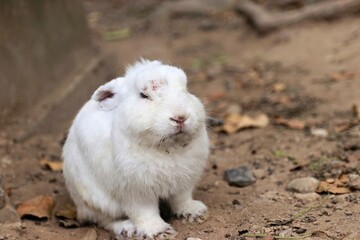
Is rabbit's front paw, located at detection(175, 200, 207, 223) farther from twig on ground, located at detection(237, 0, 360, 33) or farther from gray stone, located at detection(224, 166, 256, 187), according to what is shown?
twig on ground, located at detection(237, 0, 360, 33)

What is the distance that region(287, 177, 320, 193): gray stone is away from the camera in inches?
159

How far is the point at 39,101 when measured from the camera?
18.7 ft

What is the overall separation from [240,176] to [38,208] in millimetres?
1389

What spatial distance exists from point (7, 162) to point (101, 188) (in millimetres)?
1539

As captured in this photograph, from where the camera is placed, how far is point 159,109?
129 inches

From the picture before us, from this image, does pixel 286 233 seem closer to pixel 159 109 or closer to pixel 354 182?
pixel 354 182

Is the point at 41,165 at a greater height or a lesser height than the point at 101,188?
lesser

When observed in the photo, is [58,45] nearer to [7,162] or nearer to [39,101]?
[39,101]

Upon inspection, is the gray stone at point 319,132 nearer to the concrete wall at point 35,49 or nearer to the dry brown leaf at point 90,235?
the dry brown leaf at point 90,235

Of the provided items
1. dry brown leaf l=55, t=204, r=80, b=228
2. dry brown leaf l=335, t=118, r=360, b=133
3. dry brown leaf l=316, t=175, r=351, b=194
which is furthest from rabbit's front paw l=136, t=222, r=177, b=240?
dry brown leaf l=335, t=118, r=360, b=133

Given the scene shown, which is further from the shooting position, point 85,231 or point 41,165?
point 41,165

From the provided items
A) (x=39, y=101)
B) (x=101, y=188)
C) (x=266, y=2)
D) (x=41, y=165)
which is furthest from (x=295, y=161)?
(x=266, y=2)

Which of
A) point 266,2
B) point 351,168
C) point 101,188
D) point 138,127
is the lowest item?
point 266,2

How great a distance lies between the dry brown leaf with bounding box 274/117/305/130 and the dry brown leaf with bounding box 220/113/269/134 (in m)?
0.10
